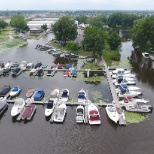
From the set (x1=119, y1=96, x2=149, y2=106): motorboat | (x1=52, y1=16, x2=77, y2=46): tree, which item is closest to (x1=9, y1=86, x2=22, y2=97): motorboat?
(x1=119, y1=96, x2=149, y2=106): motorboat

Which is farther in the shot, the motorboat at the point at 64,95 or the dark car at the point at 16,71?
the dark car at the point at 16,71

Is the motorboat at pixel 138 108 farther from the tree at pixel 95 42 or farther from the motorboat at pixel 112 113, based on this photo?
the tree at pixel 95 42

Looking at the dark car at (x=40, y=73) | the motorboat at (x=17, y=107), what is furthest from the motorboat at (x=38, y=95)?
the dark car at (x=40, y=73)

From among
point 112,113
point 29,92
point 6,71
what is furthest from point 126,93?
point 6,71

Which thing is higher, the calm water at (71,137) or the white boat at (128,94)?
the white boat at (128,94)

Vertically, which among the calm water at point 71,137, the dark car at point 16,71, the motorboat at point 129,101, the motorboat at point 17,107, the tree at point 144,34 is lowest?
the calm water at point 71,137

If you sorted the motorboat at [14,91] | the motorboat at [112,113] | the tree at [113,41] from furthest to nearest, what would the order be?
1. the tree at [113,41]
2. the motorboat at [14,91]
3. the motorboat at [112,113]

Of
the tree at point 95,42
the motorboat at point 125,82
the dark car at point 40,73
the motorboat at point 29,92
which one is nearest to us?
the motorboat at point 29,92
